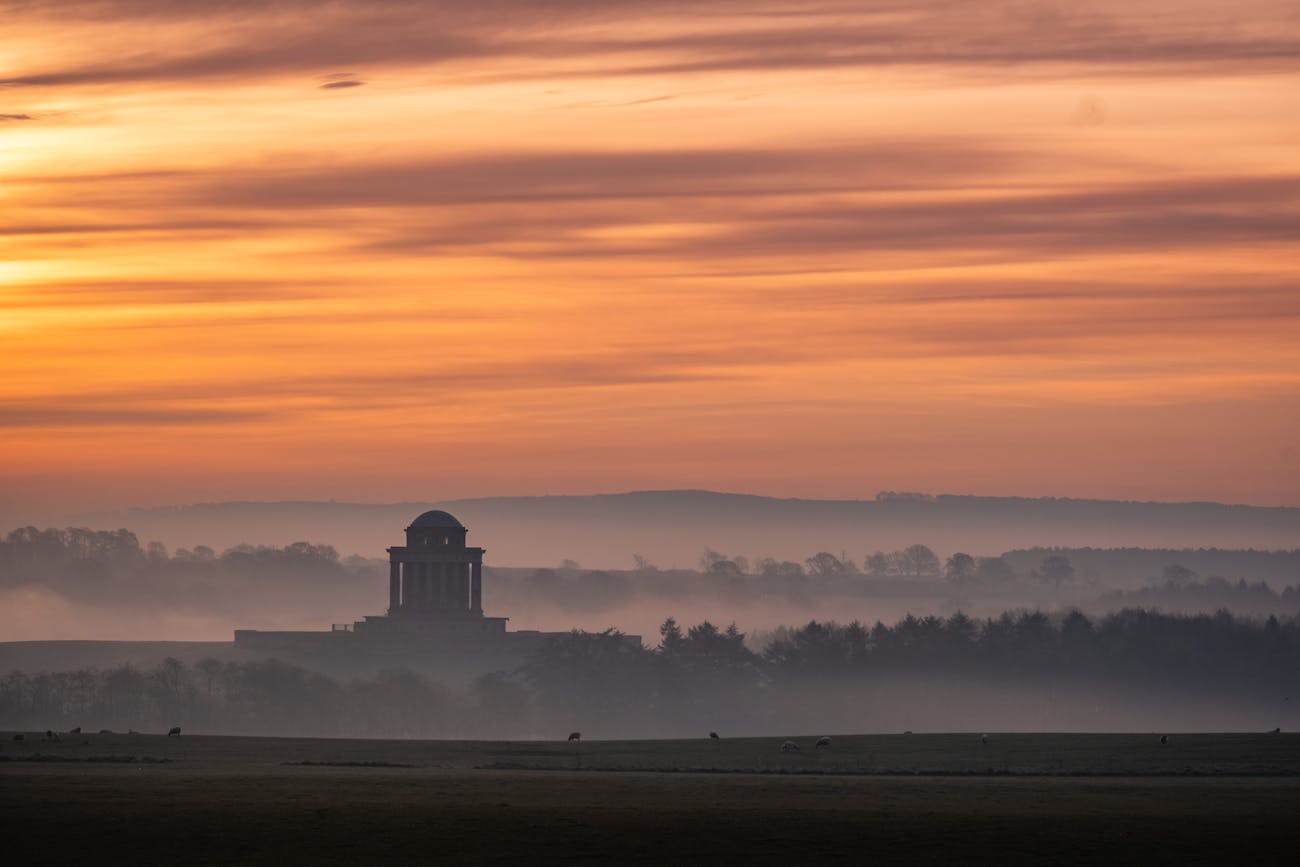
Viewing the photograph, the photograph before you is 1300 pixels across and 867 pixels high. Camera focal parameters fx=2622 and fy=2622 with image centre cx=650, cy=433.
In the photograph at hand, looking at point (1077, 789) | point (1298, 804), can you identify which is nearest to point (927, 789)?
point (1077, 789)

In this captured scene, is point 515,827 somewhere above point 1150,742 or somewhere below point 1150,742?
below

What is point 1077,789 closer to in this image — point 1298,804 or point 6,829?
point 1298,804

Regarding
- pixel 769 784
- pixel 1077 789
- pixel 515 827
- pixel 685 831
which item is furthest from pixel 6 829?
pixel 1077 789

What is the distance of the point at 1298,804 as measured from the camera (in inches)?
4321

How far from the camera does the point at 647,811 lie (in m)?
109

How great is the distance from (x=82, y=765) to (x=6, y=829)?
30.2m

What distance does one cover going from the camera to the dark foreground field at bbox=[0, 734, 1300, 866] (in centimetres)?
9969

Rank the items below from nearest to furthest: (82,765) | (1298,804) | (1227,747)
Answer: (1298,804)
(82,765)
(1227,747)

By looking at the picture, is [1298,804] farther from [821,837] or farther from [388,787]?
[388,787]

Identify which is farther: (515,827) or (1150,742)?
(1150,742)

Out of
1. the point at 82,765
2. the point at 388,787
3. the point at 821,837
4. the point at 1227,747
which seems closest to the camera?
the point at 821,837

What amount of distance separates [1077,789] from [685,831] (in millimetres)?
24427

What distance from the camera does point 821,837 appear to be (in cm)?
10250

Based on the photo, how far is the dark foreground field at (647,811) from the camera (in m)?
99.7
